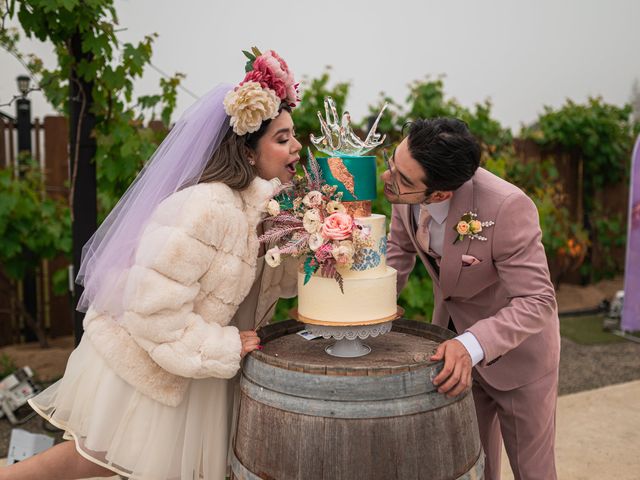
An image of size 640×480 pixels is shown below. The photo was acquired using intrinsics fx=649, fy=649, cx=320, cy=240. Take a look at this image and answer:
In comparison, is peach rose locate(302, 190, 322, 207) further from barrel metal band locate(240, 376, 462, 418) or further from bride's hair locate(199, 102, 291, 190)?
barrel metal band locate(240, 376, 462, 418)

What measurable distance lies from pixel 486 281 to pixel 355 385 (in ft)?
2.55

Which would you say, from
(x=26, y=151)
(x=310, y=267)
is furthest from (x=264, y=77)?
(x=26, y=151)

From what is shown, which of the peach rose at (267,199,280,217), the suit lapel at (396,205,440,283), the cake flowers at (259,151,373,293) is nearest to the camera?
the cake flowers at (259,151,373,293)

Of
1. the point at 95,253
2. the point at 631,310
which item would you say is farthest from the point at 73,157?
the point at 631,310

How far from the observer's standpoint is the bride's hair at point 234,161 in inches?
83.8

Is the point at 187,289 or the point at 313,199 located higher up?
the point at 313,199

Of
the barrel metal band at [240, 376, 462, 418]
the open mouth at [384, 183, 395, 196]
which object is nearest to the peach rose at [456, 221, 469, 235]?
the open mouth at [384, 183, 395, 196]

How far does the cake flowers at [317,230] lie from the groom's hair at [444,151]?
13.1 inches

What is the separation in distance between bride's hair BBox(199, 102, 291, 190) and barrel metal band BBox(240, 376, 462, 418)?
72 cm

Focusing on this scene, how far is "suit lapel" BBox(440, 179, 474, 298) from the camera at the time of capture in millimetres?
2203

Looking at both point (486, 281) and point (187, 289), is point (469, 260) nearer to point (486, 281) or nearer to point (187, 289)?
point (486, 281)

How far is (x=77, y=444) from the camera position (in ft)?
7.33

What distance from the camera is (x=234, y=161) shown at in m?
2.17

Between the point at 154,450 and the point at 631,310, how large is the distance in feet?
16.0
